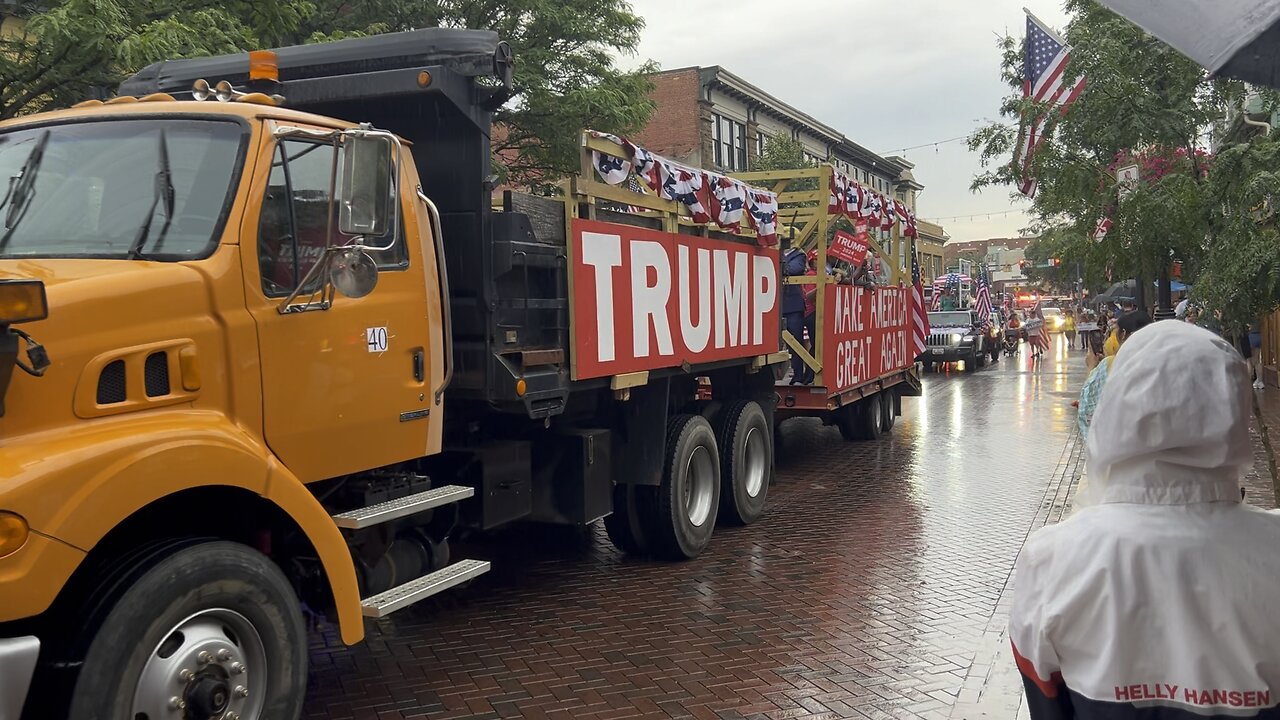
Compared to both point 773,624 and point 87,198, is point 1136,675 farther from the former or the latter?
point 773,624

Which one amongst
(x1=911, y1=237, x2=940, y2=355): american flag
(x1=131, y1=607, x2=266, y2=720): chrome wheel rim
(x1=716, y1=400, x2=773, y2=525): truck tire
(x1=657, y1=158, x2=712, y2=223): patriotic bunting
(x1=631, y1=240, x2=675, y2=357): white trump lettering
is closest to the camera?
(x1=131, y1=607, x2=266, y2=720): chrome wheel rim

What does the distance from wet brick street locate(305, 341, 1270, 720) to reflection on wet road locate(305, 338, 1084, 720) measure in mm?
16

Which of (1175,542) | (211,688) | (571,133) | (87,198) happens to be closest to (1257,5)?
(1175,542)

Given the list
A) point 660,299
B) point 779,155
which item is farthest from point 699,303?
point 779,155

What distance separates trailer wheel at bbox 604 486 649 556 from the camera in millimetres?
7602

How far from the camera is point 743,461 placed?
8.81 m

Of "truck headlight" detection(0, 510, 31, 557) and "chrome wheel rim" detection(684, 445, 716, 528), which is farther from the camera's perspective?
"chrome wheel rim" detection(684, 445, 716, 528)

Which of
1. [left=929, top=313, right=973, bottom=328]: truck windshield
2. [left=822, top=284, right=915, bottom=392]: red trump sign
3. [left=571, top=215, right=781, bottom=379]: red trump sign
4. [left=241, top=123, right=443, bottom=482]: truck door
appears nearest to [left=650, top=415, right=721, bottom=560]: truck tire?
[left=571, top=215, right=781, bottom=379]: red trump sign

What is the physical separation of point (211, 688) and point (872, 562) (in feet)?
17.7

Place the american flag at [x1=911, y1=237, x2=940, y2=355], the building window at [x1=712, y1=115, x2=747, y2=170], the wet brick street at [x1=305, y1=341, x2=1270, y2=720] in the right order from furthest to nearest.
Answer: the building window at [x1=712, y1=115, x2=747, y2=170]
the american flag at [x1=911, y1=237, x2=940, y2=355]
the wet brick street at [x1=305, y1=341, x2=1270, y2=720]

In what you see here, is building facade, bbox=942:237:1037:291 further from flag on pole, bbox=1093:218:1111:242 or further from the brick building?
flag on pole, bbox=1093:218:1111:242

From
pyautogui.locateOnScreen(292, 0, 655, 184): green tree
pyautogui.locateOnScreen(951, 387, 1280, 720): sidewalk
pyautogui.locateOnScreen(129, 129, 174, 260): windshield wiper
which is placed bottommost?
pyautogui.locateOnScreen(951, 387, 1280, 720): sidewalk

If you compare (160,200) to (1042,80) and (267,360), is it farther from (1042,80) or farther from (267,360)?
(1042,80)

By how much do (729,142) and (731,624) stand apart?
3544cm
